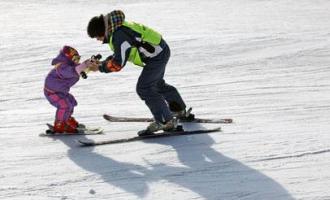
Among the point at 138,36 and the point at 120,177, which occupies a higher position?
the point at 138,36

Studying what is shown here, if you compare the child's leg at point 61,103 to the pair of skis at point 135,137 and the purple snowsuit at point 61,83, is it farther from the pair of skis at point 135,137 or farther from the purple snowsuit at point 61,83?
the pair of skis at point 135,137

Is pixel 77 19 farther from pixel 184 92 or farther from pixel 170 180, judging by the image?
pixel 170 180

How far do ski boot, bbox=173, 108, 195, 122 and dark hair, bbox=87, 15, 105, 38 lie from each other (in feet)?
5.33

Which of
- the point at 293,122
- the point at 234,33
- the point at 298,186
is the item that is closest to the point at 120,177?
the point at 298,186

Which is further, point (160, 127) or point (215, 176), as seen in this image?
point (160, 127)

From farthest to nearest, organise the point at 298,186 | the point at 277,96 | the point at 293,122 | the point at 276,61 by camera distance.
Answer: the point at 276,61 < the point at 277,96 < the point at 293,122 < the point at 298,186

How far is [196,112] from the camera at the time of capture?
8.08 metres

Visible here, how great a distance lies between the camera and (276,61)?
11.3 metres

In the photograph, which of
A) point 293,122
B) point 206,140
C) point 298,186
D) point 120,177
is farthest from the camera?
point 293,122

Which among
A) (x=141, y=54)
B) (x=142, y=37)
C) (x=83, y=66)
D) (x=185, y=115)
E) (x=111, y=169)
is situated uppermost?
(x=142, y=37)

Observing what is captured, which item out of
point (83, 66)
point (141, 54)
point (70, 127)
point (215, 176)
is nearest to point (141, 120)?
point (70, 127)

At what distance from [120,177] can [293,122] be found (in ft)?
8.38

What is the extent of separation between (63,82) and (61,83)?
25 millimetres

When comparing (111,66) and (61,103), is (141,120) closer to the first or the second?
(61,103)
